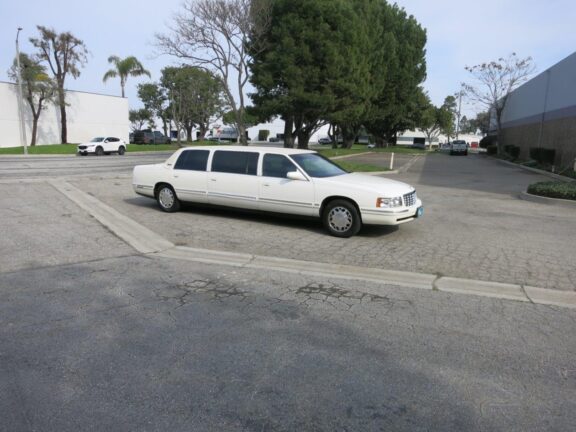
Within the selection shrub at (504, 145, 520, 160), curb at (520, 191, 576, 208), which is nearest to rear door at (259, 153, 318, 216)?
curb at (520, 191, 576, 208)

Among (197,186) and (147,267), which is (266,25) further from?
(147,267)

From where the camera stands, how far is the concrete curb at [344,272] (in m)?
5.18

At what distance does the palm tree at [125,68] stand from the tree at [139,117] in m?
19.8

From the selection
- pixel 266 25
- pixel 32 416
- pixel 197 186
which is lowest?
pixel 32 416

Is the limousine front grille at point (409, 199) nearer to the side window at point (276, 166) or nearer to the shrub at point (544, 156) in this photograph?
the side window at point (276, 166)

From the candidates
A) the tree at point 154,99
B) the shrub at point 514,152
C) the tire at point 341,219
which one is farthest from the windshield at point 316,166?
the tree at point 154,99

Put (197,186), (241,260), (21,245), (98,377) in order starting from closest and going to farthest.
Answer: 1. (98,377)
2. (241,260)
3. (21,245)
4. (197,186)

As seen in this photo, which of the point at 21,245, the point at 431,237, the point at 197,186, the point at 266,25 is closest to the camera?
the point at 21,245

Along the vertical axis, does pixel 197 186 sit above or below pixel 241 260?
above

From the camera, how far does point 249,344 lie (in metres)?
3.81

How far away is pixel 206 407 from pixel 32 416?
3.45ft

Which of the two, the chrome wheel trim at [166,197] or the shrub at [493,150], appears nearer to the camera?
the chrome wheel trim at [166,197]

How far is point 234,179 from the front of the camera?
8625mm

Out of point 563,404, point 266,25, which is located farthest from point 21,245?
point 266,25
